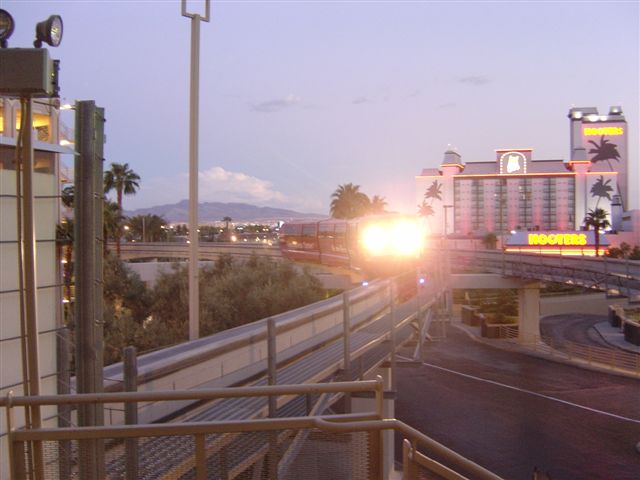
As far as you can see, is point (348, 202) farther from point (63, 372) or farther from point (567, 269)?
point (63, 372)

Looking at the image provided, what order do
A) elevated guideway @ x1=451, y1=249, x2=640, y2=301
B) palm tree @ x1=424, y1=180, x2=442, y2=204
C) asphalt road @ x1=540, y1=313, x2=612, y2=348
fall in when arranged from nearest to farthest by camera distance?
elevated guideway @ x1=451, y1=249, x2=640, y2=301 → asphalt road @ x1=540, y1=313, x2=612, y2=348 → palm tree @ x1=424, y1=180, x2=442, y2=204

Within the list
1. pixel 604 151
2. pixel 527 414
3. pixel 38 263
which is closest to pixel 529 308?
pixel 527 414

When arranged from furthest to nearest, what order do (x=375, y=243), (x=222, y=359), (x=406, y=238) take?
(x=406, y=238) < (x=375, y=243) < (x=222, y=359)

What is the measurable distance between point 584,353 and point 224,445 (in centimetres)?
3328

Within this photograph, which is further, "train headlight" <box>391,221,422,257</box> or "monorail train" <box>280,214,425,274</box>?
"train headlight" <box>391,221,422,257</box>

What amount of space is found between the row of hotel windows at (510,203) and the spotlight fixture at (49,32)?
103 m

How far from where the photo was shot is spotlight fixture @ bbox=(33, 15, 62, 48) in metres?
4.50

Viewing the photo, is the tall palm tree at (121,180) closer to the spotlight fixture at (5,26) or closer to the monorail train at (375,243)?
the monorail train at (375,243)

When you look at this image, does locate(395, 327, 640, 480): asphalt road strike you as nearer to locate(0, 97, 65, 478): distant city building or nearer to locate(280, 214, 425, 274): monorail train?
locate(280, 214, 425, 274): monorail train

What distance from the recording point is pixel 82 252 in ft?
15.7

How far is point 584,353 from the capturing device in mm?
33875

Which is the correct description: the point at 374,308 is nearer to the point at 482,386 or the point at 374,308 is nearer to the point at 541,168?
the point at 482,386

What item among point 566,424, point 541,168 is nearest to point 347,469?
point 566,424

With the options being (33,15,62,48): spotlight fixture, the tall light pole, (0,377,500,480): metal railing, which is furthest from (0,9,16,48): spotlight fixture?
the tall light pole
